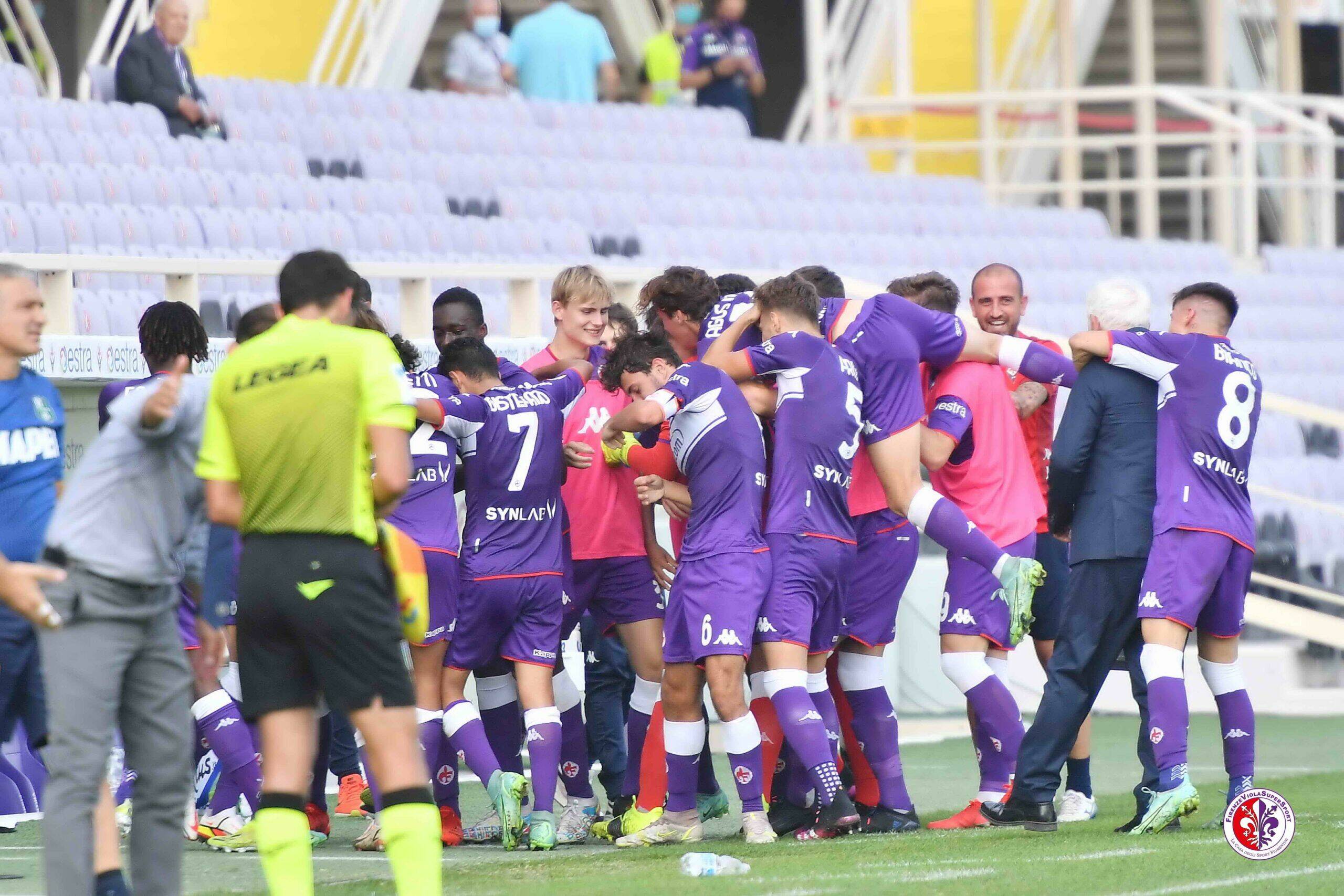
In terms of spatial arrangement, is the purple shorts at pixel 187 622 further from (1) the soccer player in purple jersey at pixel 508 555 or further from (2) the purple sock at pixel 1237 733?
(2) the purple sock at pixel 1237 733

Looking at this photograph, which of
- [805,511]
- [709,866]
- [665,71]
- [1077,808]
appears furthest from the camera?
[665,71]

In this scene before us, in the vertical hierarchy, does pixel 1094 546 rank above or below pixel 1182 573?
above

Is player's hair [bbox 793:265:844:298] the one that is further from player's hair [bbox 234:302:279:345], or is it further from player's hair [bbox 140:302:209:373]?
player's hair [bbox 140:302:209:373]

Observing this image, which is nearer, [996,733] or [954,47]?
[996,733]

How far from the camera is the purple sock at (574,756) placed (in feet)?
26.0

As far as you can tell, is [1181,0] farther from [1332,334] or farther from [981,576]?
[981,576]

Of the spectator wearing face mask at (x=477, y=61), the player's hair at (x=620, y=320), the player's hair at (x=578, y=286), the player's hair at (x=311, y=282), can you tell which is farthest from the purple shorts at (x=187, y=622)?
the spectator wearing face mask at (x=477, y=61)

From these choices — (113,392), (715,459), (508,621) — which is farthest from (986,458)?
(113,392)

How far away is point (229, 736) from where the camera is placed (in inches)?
291

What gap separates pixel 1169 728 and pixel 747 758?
4.81 ft

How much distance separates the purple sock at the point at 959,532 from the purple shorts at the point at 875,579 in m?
0.39

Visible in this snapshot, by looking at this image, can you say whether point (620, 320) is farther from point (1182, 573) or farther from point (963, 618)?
point (1182, 573)

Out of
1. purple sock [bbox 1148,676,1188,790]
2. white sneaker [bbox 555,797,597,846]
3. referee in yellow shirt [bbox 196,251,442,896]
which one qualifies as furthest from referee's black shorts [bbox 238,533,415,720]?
purple sock [bbox 1148,676,1188,790]

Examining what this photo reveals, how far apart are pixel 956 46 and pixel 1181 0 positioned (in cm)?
364
